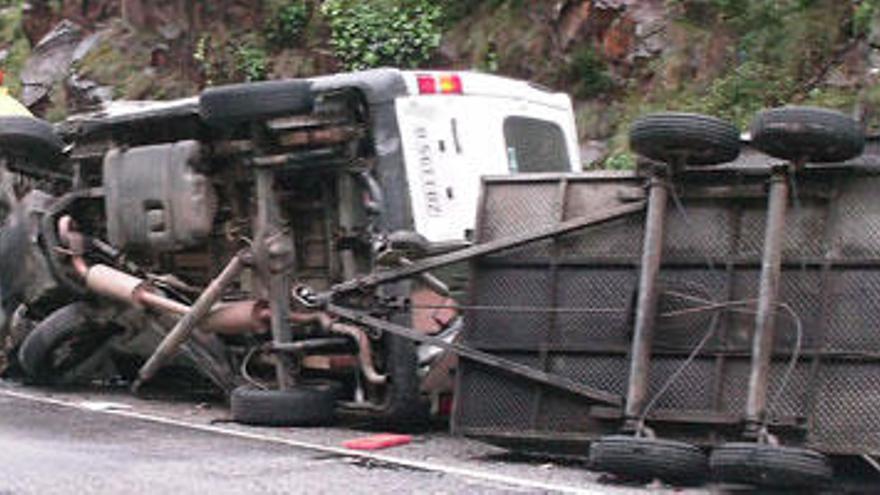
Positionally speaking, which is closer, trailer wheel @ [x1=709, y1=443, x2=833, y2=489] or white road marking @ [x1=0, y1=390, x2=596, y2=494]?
trailer wheel @ [x1=709, y1=443, x2=833, y2=489]

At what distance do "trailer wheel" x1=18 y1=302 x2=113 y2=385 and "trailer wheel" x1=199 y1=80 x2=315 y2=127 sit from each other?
245cm

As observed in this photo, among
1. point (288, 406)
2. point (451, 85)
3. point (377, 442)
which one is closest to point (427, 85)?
point (451, 85)

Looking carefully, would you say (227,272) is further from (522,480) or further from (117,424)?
(522,480)

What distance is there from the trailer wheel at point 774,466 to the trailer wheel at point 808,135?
139 centimetres

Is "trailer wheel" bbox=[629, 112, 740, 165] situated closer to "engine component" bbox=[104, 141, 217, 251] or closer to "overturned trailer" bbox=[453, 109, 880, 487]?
"overturned trailer" bbox=[453, 109, 880, 487]

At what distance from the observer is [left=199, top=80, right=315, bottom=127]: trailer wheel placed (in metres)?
8.42

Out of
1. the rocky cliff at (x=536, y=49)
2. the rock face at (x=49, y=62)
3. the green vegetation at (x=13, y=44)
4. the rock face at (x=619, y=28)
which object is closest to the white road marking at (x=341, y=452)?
the rocky cliff at (x=536, y=49)

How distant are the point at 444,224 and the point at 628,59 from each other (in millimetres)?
6942

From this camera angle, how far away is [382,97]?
8266 millimetres

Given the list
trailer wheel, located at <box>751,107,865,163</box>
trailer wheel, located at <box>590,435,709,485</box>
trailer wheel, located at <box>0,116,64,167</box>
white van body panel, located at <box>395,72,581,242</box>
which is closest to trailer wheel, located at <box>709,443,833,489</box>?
trailer wheel, located at <box>590,435,709,485</box>

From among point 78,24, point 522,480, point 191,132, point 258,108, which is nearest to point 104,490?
point 522,480

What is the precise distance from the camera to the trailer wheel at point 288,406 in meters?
8.45

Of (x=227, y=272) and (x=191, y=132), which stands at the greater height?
(x=191, y=132)

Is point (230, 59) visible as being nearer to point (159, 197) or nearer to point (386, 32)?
point (386, 32)
